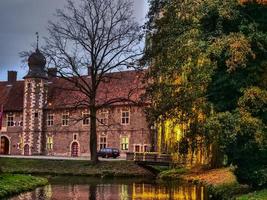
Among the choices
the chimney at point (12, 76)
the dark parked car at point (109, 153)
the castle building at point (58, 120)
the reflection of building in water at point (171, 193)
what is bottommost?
the reflection of building in water at point (171, 193)

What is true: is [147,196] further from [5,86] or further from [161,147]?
[5,86]

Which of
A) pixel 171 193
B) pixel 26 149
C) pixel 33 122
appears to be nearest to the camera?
pixel 171 193

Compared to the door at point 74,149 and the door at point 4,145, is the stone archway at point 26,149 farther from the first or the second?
the door at point 74,149

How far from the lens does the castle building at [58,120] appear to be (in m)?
61.2

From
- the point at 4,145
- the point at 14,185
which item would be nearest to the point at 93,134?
the point at 14,185

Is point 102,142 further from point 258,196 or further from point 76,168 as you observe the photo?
point 258,196

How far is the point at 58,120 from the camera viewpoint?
2630 inches

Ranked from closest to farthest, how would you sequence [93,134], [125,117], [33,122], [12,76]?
1. [93,134]
2. [125,117]
3. [33,122]
4. [12,76]

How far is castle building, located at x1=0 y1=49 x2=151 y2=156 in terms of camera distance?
61219mm

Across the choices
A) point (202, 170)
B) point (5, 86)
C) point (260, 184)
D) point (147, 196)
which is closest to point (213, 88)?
point (260, 184)

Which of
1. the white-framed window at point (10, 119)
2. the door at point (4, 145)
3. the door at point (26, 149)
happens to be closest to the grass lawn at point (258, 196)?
the door at point (26, 149)

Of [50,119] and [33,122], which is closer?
[33,122]

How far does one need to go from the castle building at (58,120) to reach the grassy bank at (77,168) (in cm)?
1483

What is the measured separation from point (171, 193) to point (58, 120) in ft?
137
